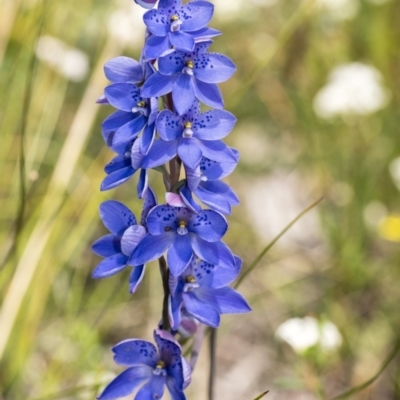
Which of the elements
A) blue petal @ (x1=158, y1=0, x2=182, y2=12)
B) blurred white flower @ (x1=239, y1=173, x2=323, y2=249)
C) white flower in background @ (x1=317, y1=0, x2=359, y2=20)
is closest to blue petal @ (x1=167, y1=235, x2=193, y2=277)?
blue petal @ (x1=158, y1=0, x2=182, y2=12)

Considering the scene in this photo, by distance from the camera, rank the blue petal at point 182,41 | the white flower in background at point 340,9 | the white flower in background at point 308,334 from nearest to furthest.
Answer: the blue petal at point 182,41
the white flower in background at point 308,334
the white flower in background at point 340,9

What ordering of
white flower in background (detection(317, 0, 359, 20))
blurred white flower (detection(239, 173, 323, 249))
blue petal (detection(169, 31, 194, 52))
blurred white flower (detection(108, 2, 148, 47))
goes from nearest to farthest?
1. blue petal (detection(169, 31, 194, 52))
2. blurred white flower (detection(108, 2, 148, 47))
3. blurred white flower (detection(239, 173, 323, 249))
4. white flower in background (detection(317, 0, 359, 20))

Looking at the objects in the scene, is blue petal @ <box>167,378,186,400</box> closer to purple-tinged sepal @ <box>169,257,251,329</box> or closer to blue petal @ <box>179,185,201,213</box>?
purple-tinged sepal @ <box>169,257,251,329</box>

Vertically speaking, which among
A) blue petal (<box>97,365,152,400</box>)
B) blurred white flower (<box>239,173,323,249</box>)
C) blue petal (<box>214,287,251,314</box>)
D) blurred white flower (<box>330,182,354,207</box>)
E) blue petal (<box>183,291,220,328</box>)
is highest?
blue petal (<box>214,287,251,314</box>)

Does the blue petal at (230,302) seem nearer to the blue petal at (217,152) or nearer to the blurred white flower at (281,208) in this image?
the blue petal at (217,152)

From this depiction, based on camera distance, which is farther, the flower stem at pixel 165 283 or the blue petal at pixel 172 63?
the flower stem at pixel 165 283

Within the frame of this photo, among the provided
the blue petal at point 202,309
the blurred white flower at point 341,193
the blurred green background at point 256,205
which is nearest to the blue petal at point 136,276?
the blue petal at point 202,309

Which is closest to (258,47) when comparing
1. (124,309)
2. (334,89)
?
(334,89)
